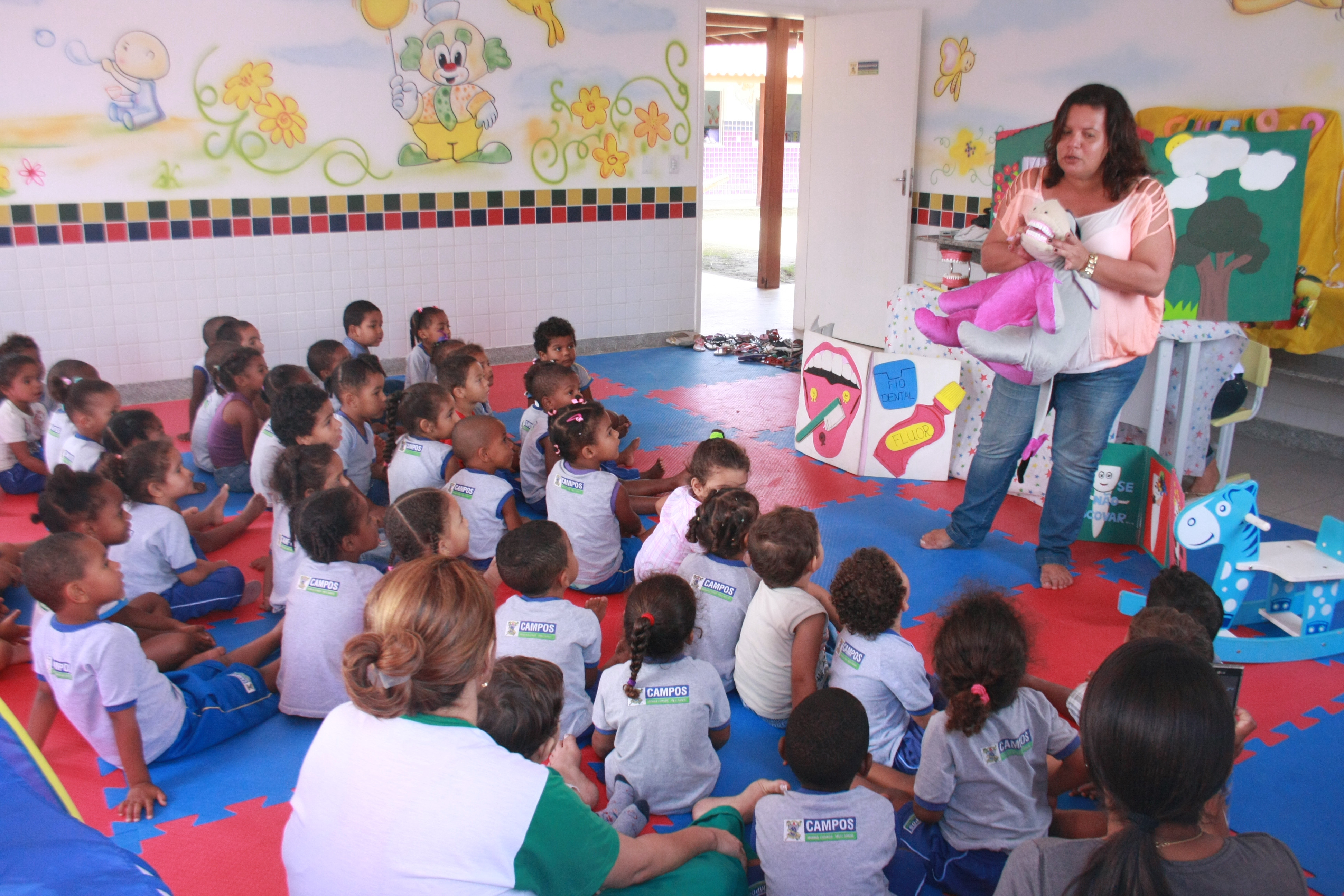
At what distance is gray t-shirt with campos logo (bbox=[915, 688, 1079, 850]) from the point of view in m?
1.92

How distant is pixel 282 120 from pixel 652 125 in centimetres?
240

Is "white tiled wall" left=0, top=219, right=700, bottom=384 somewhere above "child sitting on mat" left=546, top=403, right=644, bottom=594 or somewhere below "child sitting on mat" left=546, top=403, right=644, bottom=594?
above

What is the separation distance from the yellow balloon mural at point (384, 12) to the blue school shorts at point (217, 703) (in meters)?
4.24

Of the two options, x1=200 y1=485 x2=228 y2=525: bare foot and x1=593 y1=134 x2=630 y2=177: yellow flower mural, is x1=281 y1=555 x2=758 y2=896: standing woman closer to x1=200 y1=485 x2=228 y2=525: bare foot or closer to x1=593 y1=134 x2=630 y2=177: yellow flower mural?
x1=200 y1=485 x2=228 y2=525: bare foot

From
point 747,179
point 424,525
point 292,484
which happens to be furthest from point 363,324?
point 747,179

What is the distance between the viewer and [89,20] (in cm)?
499

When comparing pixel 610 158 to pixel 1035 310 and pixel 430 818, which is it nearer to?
pixel 1035 310

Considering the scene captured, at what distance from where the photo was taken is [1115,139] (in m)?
2.94

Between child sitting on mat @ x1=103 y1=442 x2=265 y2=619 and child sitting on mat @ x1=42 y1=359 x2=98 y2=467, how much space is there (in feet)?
2.99

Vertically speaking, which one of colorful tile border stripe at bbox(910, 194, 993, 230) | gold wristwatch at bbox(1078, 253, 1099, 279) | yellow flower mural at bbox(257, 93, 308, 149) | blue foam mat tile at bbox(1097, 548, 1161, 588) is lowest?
blue foam mat tile at bbox(1097, 548, 1161, 588)

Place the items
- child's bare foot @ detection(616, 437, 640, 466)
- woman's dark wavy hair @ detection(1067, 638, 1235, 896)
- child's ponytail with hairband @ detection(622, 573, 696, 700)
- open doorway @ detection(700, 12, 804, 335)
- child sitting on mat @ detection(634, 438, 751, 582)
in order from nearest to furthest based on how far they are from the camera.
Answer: woman's dark wavy hair @ detection(1067, 638, 1235, 896) → child's ponytail with hairband @ detection(622, 573, 696, 700) → child sitting on mat @ detection(634, 438, 751, 582) → child's bare foot @ detection(616, 437, 640, 466) → open doorway @ detection(700, 12, 804, 335)

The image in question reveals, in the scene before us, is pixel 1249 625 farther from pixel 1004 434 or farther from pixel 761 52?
pixel 761 52

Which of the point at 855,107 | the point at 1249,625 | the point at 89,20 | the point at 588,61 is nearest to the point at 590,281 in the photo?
the point at 588,61

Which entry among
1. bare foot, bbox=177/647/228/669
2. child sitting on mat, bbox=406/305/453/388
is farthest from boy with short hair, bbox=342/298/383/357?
bare foot, bbox=177/647/228/669
